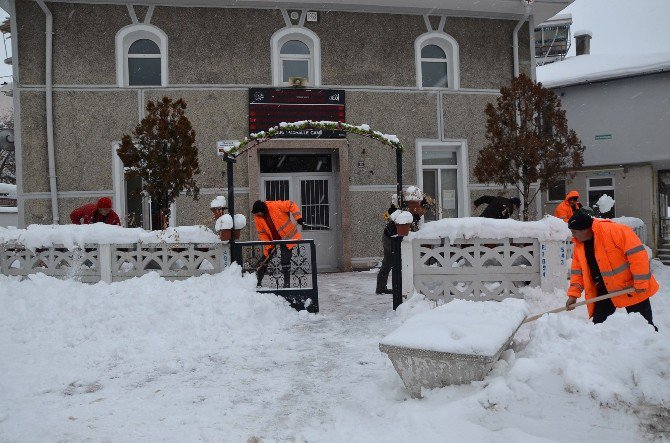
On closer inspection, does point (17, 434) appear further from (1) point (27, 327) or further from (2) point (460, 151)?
(2) point (460, 151)

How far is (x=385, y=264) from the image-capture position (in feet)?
27.3

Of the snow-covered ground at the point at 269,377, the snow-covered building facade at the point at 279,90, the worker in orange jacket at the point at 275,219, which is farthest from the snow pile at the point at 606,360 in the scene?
the snow-covered building facade at the point at 279,90

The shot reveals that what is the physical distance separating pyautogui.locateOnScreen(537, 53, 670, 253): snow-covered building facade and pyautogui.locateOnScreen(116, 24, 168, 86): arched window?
12693mm

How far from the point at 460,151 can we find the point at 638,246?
804 cm

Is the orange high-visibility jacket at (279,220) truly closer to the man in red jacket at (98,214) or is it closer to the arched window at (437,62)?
the man in red jacket at (98,214)

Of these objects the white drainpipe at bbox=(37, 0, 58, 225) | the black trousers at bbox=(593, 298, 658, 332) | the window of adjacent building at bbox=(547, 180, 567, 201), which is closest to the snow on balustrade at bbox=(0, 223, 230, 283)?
the white drainpipe at bbox=(37, 0, 58, 225)

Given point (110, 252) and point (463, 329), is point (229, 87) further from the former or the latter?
point (463, 329)

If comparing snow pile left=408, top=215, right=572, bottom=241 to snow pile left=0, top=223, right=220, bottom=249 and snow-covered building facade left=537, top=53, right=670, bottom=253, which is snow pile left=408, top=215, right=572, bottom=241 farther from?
snow-covered building facade left=537, top=53, right=670, bottom=253

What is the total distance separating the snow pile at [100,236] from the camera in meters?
7.26

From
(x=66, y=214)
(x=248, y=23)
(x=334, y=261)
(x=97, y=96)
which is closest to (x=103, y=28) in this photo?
(x=97, y=96)

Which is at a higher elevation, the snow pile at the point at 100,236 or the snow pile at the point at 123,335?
the snow pile at the point at 100,236

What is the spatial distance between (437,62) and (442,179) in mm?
2859

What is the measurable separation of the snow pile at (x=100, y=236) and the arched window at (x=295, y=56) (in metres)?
5.20

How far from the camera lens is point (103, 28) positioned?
10711mm
